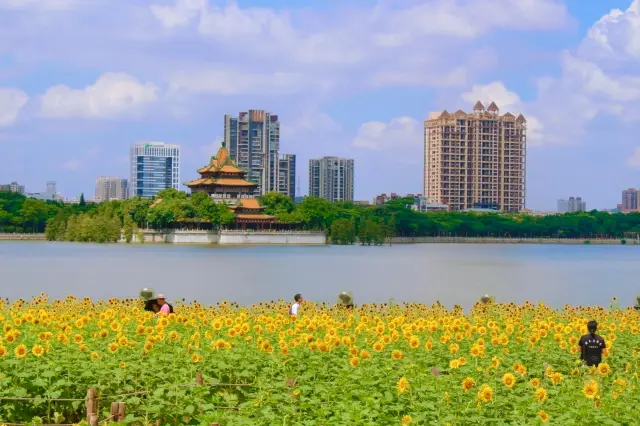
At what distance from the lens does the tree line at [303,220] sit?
112m

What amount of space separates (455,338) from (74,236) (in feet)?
357

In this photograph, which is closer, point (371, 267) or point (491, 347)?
point (491, 347)

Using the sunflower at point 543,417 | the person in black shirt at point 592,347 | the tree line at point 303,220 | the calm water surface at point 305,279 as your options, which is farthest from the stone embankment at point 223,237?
the sunflower at point 543,417

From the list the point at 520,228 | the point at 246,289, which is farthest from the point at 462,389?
the point at 520,228

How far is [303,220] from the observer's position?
119812mm

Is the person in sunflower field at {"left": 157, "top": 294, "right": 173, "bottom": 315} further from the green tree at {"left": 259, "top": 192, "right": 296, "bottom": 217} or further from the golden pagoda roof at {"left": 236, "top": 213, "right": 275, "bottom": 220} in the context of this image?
the green tree at {"left": 259, "top": 192, "right": 296, "bottom": 217}

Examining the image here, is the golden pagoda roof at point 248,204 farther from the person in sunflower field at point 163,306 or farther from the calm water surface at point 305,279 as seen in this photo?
the person in sunflower field at point 163,306

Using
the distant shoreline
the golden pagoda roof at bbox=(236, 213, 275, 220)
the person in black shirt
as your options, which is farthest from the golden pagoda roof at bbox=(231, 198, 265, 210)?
the person in black shirt

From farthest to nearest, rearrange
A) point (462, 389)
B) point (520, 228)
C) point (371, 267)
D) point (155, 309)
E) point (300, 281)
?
point (520, 228)
point (371, 267)
point (300, 281)
point (155, 309)
point (462, 389)

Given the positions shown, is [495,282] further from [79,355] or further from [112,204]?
[112,204]

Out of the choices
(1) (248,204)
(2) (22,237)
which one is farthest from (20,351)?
(2) (22,237)

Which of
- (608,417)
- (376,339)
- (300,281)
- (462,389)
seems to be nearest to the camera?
(608,417)

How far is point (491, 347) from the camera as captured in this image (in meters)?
12.5

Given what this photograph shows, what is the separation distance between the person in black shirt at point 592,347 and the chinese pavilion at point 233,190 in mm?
101548
